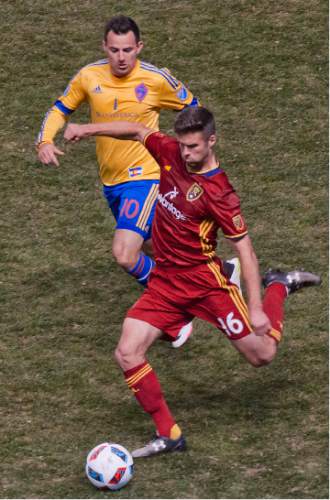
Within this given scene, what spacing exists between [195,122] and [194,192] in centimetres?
62

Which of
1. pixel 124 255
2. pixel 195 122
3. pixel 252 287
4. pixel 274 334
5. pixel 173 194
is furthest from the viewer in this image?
pixel 124 255

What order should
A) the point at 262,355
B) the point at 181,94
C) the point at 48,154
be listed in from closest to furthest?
1. the point at 262,355
2. the point at 48,154
3. the point at 181,94

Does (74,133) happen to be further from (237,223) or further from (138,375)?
(138,375)

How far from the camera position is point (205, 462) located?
10.9 meters

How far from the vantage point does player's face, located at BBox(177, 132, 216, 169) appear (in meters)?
10.7

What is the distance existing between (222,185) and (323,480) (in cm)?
252

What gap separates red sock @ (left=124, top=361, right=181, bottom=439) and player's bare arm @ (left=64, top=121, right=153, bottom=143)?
1971 millimetres

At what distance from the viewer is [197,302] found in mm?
11281

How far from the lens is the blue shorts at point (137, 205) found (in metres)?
12.8

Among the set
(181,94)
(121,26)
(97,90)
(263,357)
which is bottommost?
(263,357)

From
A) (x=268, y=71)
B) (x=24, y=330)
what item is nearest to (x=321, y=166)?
(x=268, y=71)

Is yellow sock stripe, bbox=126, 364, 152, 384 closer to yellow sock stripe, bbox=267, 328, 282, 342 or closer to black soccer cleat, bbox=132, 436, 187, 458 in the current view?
black soccer cleat, bbox=132, 436, 187, 458

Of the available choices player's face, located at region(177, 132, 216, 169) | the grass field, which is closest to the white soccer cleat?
the grass field

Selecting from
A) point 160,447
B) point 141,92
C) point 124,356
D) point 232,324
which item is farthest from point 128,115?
point 160,447
